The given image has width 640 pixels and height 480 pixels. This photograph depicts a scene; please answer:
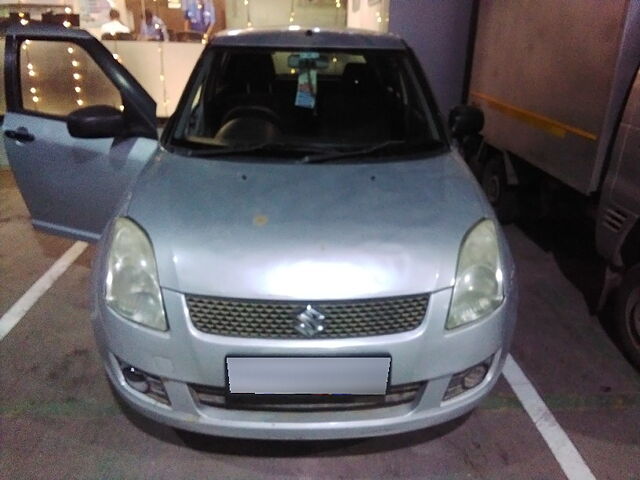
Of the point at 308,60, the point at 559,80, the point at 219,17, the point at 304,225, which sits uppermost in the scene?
the point at 219,17

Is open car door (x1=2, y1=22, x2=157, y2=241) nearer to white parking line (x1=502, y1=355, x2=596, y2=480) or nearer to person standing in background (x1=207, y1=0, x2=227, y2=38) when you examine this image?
white parking line (x1=502, y1=355, x2=596, y2=480)

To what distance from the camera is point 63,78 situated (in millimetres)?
5219

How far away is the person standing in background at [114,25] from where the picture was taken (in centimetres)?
945

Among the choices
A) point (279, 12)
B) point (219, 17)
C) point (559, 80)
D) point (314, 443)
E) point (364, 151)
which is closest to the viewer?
point (314, 443)

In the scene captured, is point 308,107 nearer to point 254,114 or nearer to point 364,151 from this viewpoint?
point 254,114

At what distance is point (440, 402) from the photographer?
6.36 ft

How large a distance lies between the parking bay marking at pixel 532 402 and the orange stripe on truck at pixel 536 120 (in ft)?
4.50

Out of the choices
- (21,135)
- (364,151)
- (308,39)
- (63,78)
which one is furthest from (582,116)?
(63,78)

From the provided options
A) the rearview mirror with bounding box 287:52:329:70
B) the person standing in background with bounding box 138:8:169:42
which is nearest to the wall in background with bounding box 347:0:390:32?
the person standing in background with bounding box 138:8:169:42

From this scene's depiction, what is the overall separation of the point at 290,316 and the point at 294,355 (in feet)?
0.40

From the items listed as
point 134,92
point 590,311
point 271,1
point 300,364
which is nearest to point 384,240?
point 300,364

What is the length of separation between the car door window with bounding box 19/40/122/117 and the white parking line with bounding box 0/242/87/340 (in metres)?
1.05

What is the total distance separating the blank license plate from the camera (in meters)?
1.77

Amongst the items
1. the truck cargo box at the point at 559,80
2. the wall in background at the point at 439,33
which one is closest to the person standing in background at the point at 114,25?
the wall in background at the point at 439,33
